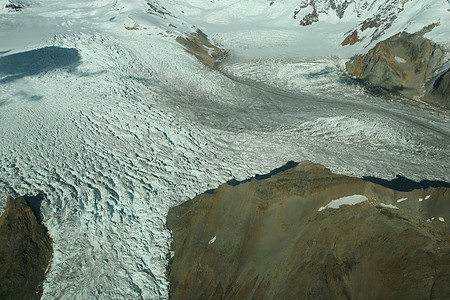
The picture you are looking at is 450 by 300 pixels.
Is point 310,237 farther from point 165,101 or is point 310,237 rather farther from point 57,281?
point 165,101

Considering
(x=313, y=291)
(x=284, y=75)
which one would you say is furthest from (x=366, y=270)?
(x=284, y=75)

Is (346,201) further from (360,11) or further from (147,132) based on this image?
(360,11)

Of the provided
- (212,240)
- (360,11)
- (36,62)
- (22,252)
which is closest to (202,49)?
(36,62)

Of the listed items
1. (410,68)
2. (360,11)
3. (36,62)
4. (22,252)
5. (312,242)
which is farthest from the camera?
(360,11)

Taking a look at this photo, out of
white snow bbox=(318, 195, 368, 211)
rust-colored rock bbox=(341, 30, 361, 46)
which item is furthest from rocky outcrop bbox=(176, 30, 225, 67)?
white snow bbox=(318, 195, 368, 211)

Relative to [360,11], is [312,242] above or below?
below

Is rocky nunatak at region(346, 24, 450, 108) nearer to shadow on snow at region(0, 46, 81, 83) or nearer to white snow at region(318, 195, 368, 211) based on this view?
white snow at region(318, 195, 368, 211)
